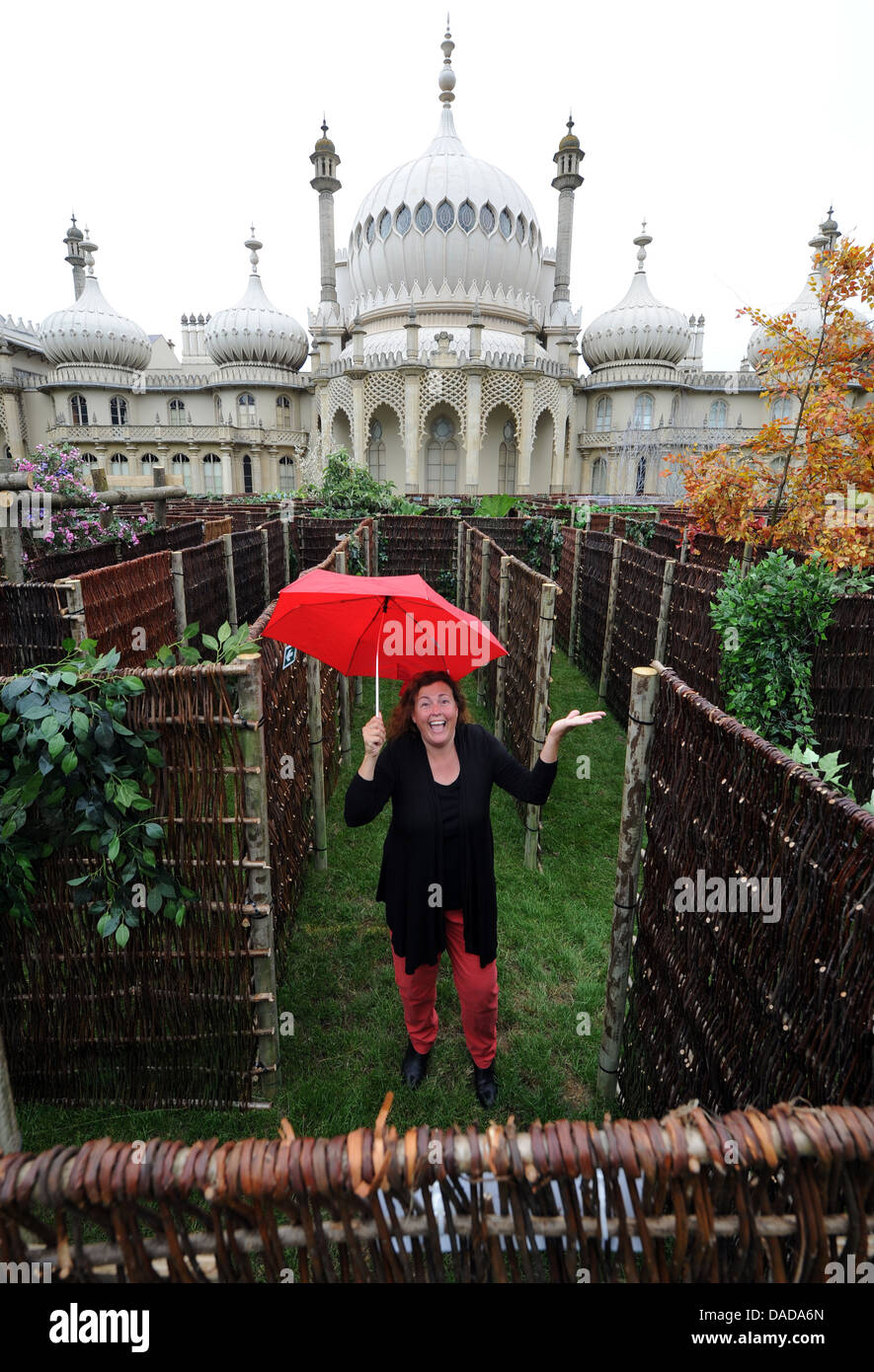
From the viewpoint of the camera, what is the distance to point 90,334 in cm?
3853

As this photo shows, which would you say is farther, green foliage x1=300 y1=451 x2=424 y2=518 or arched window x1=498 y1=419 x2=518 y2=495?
arched window x1=498 y1=419 x2=518 y2=495

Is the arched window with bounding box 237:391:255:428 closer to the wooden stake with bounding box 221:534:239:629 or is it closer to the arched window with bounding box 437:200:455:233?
the arched window with bounding box 437:200:455:233

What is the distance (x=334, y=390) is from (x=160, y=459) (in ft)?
38.6

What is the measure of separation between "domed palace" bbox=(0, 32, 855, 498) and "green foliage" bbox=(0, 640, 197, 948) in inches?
1223

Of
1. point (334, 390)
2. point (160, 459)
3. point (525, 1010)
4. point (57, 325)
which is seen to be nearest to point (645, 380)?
point (334, 390)

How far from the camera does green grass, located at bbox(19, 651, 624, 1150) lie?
3.01 m

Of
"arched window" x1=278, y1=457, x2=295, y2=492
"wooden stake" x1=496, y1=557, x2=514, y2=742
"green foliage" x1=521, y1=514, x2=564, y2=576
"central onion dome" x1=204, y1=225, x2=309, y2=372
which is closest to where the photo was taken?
"wooden stake" x1=496, y1=557, x2=514, y2=742

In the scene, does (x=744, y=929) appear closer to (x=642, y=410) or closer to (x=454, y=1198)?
(x=454, y=1198)

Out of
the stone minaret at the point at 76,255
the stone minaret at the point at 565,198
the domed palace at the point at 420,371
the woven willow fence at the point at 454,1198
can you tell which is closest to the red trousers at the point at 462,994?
the woven willow fence at the point at 454,1198

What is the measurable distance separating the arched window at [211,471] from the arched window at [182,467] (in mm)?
891

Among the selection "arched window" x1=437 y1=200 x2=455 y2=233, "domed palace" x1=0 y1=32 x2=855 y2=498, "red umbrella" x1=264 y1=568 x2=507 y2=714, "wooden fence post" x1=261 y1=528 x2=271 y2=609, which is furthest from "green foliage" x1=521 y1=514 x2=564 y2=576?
"arched window" x1=437 y1=200 x2=455 y2=233

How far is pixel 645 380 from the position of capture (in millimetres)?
37938

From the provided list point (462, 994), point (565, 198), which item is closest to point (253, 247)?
point (565, 198)
